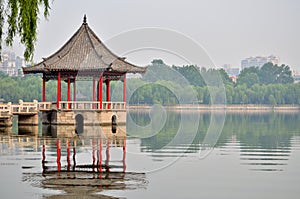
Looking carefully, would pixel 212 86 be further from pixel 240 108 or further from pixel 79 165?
pixel 79 165

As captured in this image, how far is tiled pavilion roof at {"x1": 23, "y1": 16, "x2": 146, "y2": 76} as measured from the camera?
93.4ft

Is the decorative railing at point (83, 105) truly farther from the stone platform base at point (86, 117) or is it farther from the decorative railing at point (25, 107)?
the decorative railing at point (25, 107)

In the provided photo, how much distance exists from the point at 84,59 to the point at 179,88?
78.9ft

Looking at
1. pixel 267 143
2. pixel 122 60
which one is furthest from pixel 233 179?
pixel 122 60

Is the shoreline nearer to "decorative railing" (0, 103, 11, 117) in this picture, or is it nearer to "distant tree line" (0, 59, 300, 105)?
"distant tree line" (0, 59, 300, 105)

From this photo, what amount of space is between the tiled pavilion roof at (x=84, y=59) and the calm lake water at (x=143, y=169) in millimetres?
8235

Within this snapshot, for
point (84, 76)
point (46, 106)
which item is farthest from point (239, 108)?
point (46, 106)

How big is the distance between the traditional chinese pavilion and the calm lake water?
26.0 ft

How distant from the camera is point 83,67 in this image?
28.5 m

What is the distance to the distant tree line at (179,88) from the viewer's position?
43128 mm

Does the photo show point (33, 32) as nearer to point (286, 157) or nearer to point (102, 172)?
point (102, 172)

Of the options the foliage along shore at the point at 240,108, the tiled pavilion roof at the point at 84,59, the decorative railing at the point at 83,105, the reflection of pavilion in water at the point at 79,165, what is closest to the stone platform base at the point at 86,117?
the decorative railing at the point at 83,105

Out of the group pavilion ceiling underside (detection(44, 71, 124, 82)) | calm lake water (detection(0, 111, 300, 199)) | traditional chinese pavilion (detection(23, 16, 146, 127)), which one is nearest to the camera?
calm lake water (detection(0, 111, 300, 199))

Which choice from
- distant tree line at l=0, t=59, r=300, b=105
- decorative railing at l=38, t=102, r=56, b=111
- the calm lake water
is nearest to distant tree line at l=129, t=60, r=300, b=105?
distant tree line at l=0, t=59, r=300, b=105
